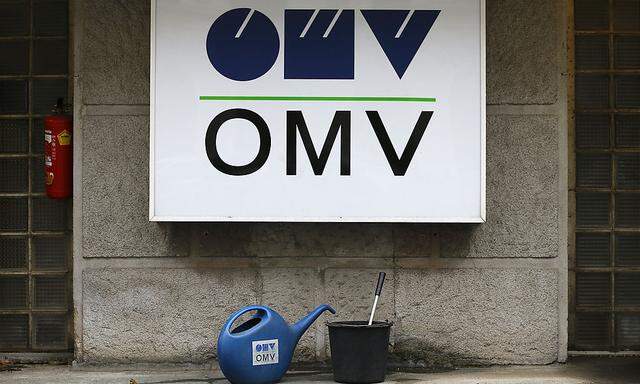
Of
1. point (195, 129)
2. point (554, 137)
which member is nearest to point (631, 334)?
point (554, 137)

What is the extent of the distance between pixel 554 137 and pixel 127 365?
3.87 meters

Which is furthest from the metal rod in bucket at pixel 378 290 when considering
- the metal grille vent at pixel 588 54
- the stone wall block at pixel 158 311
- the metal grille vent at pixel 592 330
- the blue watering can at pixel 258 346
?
the metal grille vent at pixel 588 54

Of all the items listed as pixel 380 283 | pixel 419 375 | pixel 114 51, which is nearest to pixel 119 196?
pixel 114 51

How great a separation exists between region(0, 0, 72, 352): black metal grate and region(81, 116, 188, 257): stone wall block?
0.51 m

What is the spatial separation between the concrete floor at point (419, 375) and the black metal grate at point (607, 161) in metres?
0.66

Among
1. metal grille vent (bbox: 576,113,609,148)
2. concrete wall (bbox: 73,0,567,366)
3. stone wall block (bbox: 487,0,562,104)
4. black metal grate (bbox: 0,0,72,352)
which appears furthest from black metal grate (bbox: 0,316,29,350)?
metal grille vent (bbox: 576,113,609,148)

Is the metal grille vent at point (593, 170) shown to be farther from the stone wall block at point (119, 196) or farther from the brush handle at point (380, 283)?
the stone wall block at point (119, 196)

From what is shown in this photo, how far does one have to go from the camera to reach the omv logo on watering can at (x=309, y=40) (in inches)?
341

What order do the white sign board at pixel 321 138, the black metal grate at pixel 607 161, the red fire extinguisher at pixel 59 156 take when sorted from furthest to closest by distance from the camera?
the black metal grate at pixel 607 161
the red fire extinguisher at pixel 59 156
the white sign board at pixel 321 138

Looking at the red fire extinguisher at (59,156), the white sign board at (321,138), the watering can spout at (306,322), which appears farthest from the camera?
the red fire extinguisher at (59,156)

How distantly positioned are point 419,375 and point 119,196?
2774mm

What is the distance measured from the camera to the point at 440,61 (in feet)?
28.4

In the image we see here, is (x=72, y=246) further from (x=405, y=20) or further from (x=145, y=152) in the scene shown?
(x=405, y=20)

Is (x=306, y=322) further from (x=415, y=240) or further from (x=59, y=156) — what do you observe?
(x=59, y=156)
